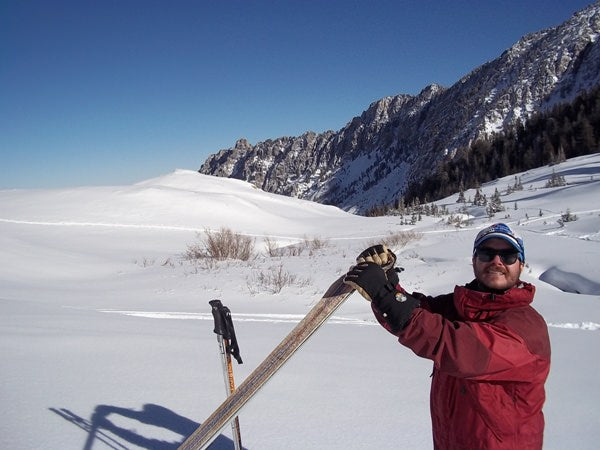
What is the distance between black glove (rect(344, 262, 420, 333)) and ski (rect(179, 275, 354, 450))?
0.34 feet

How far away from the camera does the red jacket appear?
124 centimetres

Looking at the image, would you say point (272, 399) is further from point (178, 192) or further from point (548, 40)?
point (548, 40)

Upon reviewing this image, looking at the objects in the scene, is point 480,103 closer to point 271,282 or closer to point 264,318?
point 271,282

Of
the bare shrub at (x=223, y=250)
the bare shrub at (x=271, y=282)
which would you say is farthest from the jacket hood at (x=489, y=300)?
the bare shrub at (x=223, y=250)

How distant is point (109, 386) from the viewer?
2660mm

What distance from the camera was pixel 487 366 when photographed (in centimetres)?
125

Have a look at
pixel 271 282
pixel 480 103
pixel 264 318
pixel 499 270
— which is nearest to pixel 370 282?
pixel 499 270

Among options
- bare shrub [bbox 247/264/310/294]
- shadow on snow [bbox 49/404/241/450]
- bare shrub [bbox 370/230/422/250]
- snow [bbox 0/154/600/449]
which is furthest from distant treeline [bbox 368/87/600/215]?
shadow on snow [bbox 49/404/241/450]

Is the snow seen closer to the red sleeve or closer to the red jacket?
the red jacket

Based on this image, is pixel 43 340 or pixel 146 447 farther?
pixel 43 340

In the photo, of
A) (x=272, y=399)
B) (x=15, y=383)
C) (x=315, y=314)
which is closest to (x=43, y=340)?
(x=15, y=383)

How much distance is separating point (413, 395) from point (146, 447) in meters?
1.77

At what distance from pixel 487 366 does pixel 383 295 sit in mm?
386

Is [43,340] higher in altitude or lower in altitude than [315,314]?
lower
